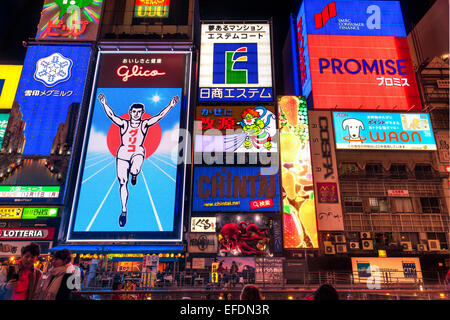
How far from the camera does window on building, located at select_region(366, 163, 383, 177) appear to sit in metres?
26.5

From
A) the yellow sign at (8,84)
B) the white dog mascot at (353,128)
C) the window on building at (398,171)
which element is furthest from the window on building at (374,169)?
the yellow sign at (8,84)

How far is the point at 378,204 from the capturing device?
→ 26.0 meters

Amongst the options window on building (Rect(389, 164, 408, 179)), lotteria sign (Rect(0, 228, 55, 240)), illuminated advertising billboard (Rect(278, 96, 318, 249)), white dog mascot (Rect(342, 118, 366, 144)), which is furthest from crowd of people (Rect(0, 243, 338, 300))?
window on building (Rect(389, 164, 408, 179))

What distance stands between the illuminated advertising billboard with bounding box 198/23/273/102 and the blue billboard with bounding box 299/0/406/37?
6.89 metres

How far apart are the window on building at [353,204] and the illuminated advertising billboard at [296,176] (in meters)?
4.58

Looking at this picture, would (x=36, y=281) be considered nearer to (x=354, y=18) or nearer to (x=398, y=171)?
(x=398, y=171)

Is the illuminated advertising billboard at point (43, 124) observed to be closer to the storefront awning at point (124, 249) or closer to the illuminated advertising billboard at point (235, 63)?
the storefront awning at point (124, 249)

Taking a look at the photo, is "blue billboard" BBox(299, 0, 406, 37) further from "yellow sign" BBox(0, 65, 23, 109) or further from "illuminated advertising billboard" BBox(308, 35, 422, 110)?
"yellow sign" BBox(0, 65, 23, 109)

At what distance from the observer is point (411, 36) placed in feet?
115

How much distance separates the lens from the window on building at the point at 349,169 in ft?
87.2

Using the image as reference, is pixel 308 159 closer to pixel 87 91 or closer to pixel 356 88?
pixel 356 88

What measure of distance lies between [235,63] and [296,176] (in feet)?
40.1

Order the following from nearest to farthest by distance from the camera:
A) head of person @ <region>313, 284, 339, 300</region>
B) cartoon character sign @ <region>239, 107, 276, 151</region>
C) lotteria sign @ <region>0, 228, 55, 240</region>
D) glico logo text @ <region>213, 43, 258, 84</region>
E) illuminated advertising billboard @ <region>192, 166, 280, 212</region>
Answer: head of person @ <region>313, 284, 339, 300</region> < lotteria sign @ <region>0, 228, 55, 240</region> < illuminated advertising billboard @ <region>192, 166, 280, 212</region> < cartoon character sign @ <region>239, 107, 276, 151</region> < glico logo text @ <region>213, 43, 258, 84</region>

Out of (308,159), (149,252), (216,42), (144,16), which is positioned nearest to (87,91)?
(144,16)
